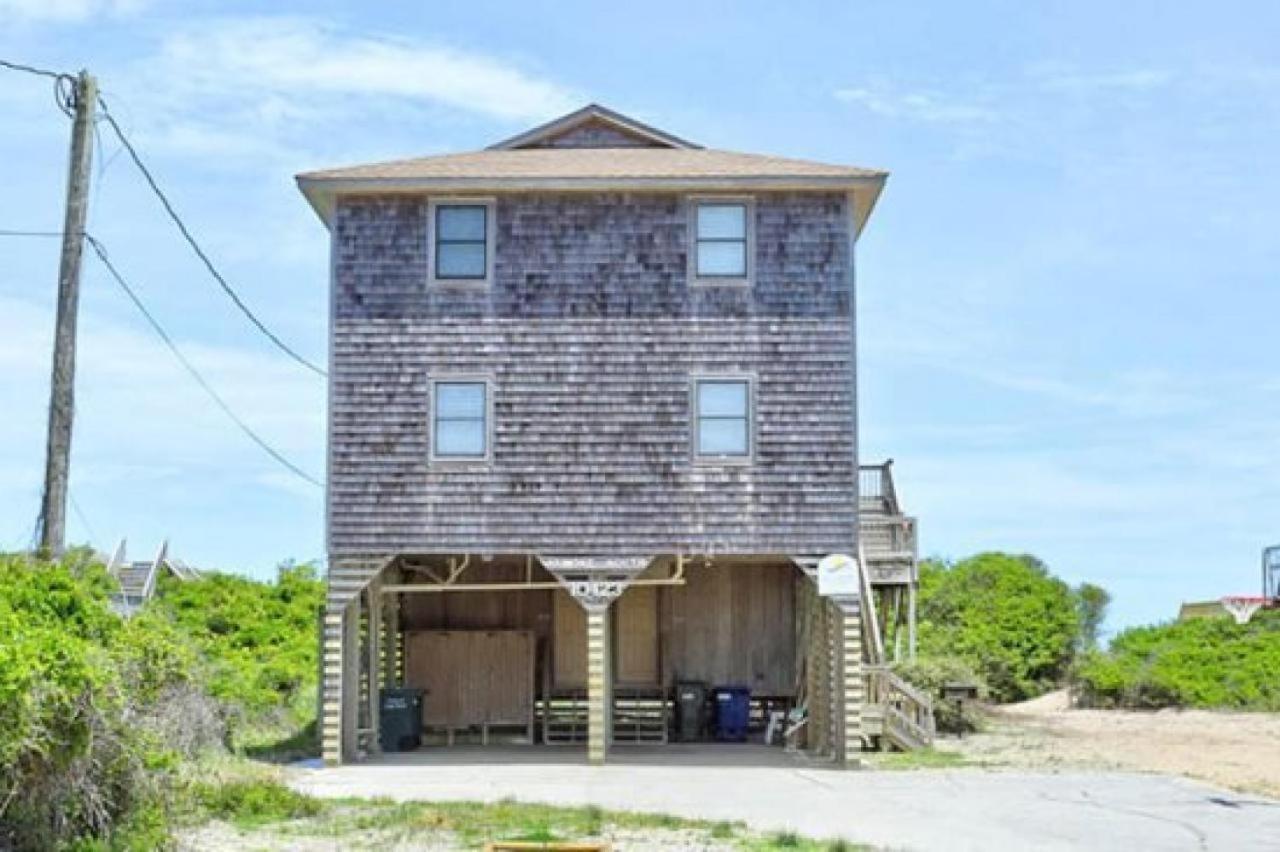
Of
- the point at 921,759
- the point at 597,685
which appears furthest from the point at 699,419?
the point at 921,759

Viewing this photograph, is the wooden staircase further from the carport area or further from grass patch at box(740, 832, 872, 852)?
grass patch at box(740, 832, 872, 852)

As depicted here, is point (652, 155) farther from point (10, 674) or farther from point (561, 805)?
point (10, 674)

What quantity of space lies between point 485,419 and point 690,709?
668 centimetres

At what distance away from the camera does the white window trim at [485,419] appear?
23.3 meters

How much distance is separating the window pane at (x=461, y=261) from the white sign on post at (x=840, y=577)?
244 inches

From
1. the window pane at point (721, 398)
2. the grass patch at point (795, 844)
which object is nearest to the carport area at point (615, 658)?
the window pane at point (721, 398)

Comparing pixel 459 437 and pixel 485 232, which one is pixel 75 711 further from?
pixel 485 232

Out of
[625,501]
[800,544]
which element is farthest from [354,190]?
[800,544]

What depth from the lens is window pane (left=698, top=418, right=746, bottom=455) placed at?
23.2 meters

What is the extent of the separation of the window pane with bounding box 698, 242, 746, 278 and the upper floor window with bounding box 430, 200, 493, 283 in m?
2.95

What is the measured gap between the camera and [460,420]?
2334cm

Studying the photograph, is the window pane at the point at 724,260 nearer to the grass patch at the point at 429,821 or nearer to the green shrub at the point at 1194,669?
the grass patch at the point at 429,821

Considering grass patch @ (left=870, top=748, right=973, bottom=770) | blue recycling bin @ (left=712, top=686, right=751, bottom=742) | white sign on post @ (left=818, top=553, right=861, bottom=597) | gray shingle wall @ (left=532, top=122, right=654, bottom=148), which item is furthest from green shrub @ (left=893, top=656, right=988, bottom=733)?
gray shingle wall @ (left=532, top=122, right=654, bottom=148)

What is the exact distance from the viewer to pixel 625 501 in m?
23.2
